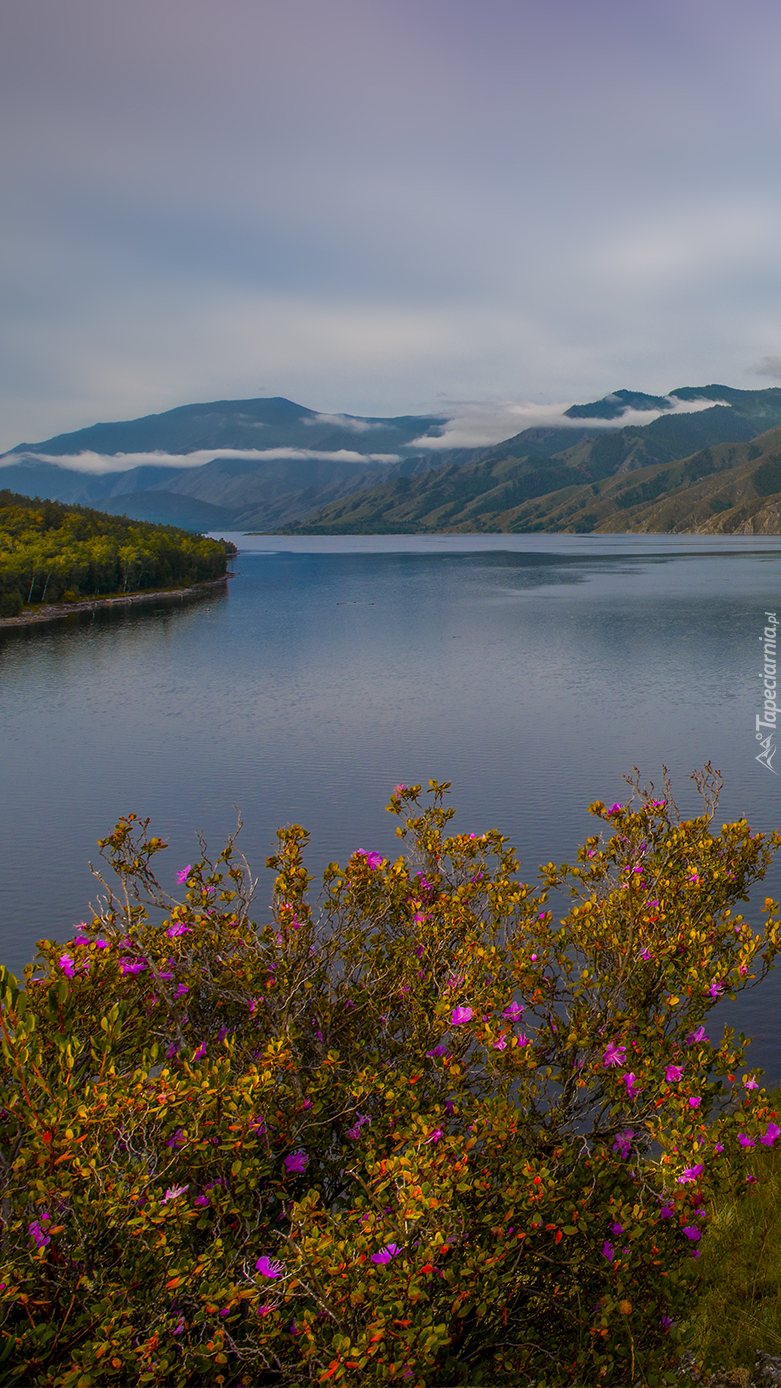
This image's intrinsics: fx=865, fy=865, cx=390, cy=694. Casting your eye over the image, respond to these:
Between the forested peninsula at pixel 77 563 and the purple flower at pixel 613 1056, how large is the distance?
132 m

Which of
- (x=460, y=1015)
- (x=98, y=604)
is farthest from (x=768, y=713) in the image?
(x=98, y=604)

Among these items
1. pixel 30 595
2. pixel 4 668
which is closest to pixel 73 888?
pixel 4 668

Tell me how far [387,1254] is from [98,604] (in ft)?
497

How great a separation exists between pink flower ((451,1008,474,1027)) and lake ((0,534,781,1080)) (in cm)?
1319

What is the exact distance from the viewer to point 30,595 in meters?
141

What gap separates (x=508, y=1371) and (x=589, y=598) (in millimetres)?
128589

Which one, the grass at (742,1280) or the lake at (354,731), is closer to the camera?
the grass at (742,1280)

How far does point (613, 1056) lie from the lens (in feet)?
29.2

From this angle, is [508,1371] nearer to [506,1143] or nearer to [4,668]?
[506,1143]

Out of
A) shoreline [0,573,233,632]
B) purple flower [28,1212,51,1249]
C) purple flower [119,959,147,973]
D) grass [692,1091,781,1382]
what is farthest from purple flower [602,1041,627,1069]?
shoreline [0,573,233,632]

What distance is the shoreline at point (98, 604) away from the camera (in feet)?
410

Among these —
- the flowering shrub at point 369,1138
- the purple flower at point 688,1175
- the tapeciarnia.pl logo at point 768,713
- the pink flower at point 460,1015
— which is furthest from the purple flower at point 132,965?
the tapeciarnia.pl logo at point 768,713

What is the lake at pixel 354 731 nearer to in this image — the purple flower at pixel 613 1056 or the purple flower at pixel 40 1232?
the purple flower at pixel 613 1056

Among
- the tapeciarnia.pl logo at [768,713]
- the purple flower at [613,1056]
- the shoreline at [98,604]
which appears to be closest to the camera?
the purple flower at [613,1056]
